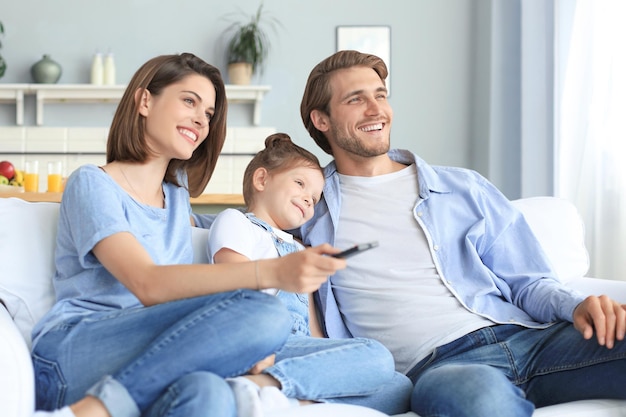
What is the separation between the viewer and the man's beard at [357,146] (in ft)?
6.88

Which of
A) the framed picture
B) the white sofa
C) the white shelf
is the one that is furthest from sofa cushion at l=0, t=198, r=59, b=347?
the framed picture

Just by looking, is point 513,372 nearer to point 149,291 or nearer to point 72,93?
point 149,291

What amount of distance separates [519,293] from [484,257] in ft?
0.45

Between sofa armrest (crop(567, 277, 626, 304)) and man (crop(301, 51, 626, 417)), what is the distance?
17 centimetres

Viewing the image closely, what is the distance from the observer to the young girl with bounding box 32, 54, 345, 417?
1.32m

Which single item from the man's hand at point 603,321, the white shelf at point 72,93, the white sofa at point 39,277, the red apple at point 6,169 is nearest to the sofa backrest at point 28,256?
the white sofa at point 39,277

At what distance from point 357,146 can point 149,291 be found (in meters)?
0.83

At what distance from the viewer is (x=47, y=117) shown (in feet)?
17.4

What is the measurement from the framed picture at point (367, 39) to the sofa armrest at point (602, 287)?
3425 millimetres

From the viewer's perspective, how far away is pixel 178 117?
5.93ft

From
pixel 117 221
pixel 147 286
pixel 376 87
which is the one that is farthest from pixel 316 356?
pixel 376 87

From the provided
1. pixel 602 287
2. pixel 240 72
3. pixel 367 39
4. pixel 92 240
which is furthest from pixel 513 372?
pixel 367 39

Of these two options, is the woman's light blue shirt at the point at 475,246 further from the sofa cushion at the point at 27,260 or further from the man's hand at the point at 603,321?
the sofa cushion at the point at 27,260

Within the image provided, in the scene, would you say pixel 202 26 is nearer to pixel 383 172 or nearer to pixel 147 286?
pixel 383 172
